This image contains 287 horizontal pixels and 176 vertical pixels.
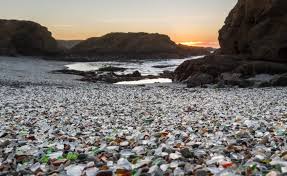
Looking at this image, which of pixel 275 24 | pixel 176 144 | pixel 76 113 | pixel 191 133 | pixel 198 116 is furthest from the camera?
pixel 275 24

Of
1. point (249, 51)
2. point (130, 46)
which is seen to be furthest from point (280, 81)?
point (130, 46)

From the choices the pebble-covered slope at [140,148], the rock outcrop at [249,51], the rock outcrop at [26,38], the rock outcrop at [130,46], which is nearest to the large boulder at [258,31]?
the rock outcrop at [249,51]

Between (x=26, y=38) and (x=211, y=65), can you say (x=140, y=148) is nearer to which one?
(x=211, y=65)

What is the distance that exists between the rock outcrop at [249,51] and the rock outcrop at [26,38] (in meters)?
66.5

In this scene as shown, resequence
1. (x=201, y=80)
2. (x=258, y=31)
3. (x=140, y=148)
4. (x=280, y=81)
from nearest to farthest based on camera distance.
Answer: (x=140, y=148) → (x=280, y=81) → (x=201, y=80) → (x=258, y=31)

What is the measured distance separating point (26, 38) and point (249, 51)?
76.5 metres

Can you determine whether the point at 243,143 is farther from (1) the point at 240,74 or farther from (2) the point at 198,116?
(1) the point at 240,74

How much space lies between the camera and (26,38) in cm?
10281

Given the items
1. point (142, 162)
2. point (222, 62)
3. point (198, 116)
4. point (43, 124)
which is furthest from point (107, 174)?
point (222, 62)

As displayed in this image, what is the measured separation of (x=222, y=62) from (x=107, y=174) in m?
31.5

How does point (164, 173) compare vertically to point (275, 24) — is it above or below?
below

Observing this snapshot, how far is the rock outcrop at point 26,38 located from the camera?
98688 mm

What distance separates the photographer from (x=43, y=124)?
11938mm

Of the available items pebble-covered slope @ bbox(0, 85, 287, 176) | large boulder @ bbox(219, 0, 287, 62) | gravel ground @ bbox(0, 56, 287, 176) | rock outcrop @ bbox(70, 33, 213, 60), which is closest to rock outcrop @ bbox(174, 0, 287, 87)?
large boulder @ bbox(219, 0, 287, 62)
